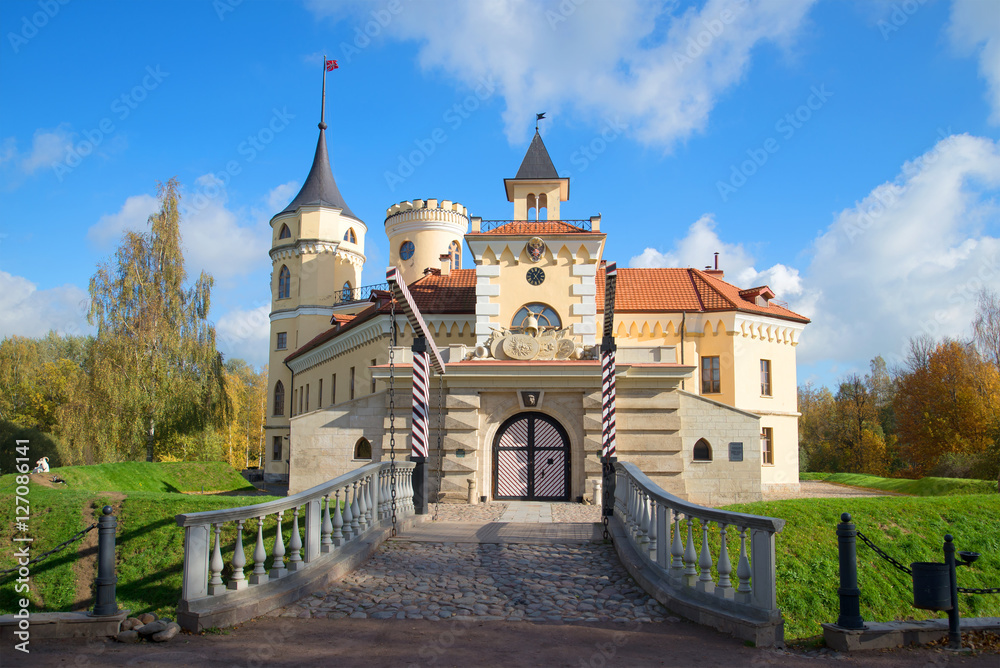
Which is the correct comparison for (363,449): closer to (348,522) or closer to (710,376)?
(348,522)

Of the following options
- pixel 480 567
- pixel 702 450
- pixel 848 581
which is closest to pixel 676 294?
pixel 702 450

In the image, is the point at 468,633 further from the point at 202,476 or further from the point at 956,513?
the point at 202,476

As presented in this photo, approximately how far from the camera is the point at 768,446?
101 ft

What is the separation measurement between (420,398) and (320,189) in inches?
1239

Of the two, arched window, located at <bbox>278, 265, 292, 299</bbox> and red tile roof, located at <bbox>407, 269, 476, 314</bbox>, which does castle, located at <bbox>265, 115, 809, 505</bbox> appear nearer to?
red tile roof, located at <bbox>407, 269, 476, 314</bbox>

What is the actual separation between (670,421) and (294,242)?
1150 inches

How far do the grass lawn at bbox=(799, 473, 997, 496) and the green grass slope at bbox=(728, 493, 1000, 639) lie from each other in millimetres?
9243

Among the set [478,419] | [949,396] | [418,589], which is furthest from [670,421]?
[949,396]

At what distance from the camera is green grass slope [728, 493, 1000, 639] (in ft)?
38.1

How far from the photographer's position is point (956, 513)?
49.1 ft

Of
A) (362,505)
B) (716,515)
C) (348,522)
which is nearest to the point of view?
(716,515)

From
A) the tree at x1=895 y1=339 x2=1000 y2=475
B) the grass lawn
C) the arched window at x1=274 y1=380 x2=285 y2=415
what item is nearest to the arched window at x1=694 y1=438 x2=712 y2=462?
the grass lawn

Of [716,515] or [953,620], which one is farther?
[716,515]

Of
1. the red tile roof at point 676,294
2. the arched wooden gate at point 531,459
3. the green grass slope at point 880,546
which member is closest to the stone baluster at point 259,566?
the green grass slope at point 880,546
